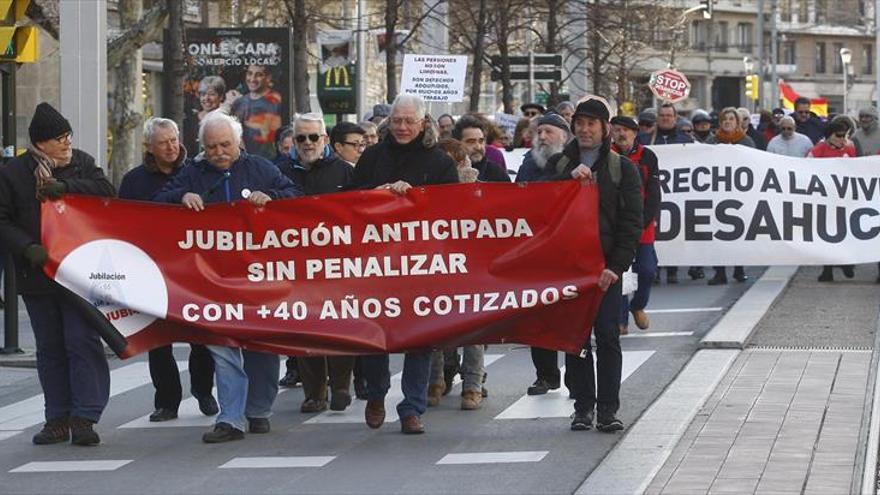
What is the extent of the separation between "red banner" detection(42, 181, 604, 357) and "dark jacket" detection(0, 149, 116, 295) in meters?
0.08

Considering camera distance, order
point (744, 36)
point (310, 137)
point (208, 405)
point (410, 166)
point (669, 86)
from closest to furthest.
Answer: point (410, 166) → point (208, 405) → point (310, 137) → point (669, 86) → point (744, 36)

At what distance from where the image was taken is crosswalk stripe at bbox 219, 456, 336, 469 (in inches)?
409

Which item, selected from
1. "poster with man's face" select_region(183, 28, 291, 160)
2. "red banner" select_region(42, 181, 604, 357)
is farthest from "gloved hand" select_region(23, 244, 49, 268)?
"poster with man's face" select_region(183, 28, 291, 160)

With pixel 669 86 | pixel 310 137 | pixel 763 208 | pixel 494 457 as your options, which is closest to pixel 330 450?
pixel 494 457

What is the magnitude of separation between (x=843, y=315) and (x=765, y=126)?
36.0 feet

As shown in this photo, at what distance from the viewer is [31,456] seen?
1098 cm

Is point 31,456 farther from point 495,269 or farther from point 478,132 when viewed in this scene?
point 478,132

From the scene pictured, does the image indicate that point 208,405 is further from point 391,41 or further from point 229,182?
point 391,41

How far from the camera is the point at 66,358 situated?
11.5 metres

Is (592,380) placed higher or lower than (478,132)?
lower

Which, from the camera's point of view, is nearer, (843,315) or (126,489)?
(126,489)

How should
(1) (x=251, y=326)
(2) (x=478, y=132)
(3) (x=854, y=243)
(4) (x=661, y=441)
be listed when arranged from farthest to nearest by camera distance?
1. (3) (x=854, y=243)
2. (2) (x=478, y=132)
3. (1) (x=251, y=326)
4. (4) (x=661, y=441)

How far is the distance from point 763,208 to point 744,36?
310 ft

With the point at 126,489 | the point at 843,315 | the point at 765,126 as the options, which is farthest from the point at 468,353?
the point at 765,126
